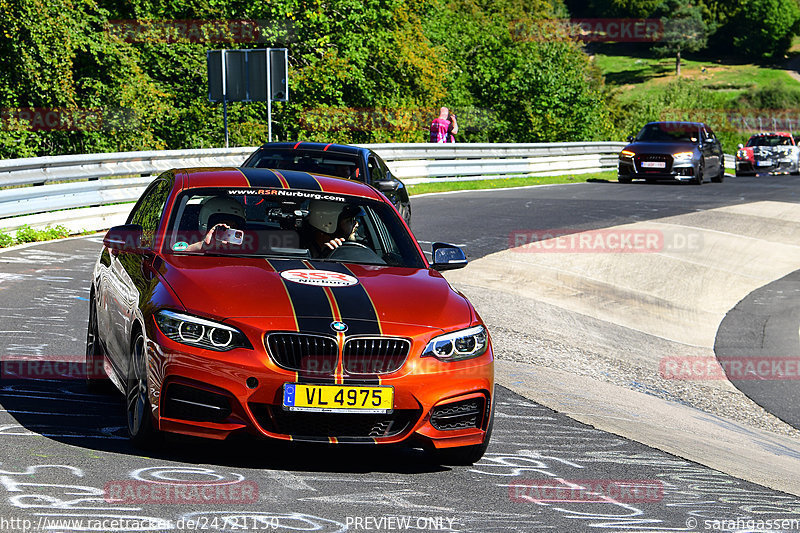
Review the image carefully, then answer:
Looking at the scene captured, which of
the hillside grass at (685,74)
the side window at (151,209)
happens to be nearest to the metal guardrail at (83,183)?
the side window at (151,209)

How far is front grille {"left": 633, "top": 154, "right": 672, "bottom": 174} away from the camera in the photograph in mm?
31406

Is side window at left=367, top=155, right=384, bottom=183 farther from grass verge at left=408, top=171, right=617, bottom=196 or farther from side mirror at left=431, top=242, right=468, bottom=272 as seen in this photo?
grass verge at left=408, top=171, right=617, bottom=196

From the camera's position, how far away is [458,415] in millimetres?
5793

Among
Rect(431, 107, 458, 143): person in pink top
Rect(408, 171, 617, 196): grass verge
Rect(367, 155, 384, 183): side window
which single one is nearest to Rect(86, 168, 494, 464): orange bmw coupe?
Rect(367, 155, 384, 183): side window

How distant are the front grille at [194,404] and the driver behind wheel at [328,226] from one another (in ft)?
5.24

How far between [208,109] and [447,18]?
1242 inches

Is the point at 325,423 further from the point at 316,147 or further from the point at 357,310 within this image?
the point at 316,147

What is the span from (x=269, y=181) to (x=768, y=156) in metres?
39.2

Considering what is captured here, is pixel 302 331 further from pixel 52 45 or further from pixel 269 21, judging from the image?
pixel 269 21

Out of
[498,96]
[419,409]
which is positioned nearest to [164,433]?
[419,409]

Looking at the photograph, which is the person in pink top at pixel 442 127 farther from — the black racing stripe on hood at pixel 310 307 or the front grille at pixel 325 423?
the front grille at pixel 325 423

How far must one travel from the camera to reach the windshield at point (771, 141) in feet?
143

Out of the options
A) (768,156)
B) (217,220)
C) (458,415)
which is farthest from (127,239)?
(768,156)

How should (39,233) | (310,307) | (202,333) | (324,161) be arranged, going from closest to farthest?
(202,333) → (310,307) → (324,161) → (39,233)
